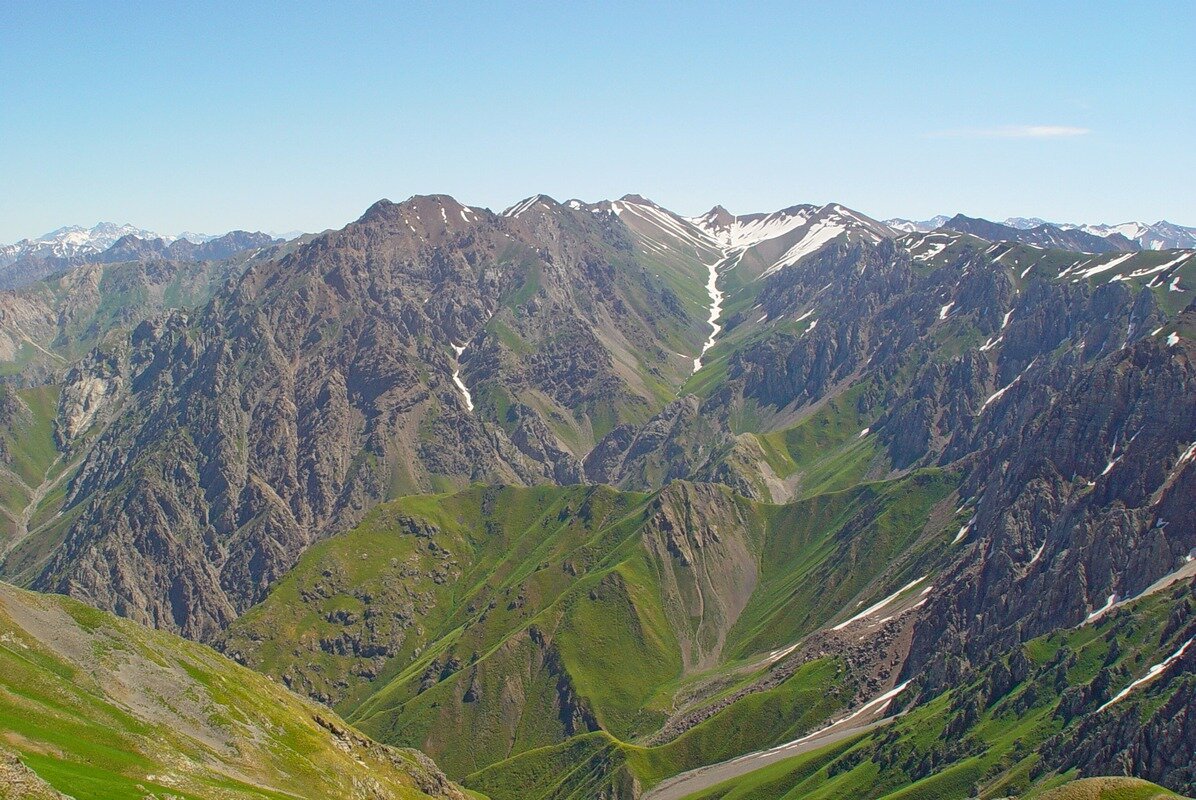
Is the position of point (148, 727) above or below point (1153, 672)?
above

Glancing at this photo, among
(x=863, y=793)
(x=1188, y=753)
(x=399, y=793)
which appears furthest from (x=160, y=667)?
(x=1188, y=753)

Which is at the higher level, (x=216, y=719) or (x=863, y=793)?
(x=216, y=719)

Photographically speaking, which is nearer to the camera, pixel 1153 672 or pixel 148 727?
pixel 148 727

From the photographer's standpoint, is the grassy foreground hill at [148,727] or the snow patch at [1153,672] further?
the snow patch at [1153,672]

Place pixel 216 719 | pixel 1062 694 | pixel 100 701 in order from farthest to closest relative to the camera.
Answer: pixel 1062 694, pixel 216 719, pixel 100 701

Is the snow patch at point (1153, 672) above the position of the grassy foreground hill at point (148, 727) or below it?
below

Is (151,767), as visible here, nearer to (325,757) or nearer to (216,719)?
(216,719)

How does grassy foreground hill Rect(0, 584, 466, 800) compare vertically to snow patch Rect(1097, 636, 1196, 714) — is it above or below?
above

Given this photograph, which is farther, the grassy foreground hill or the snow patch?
the snow patch
